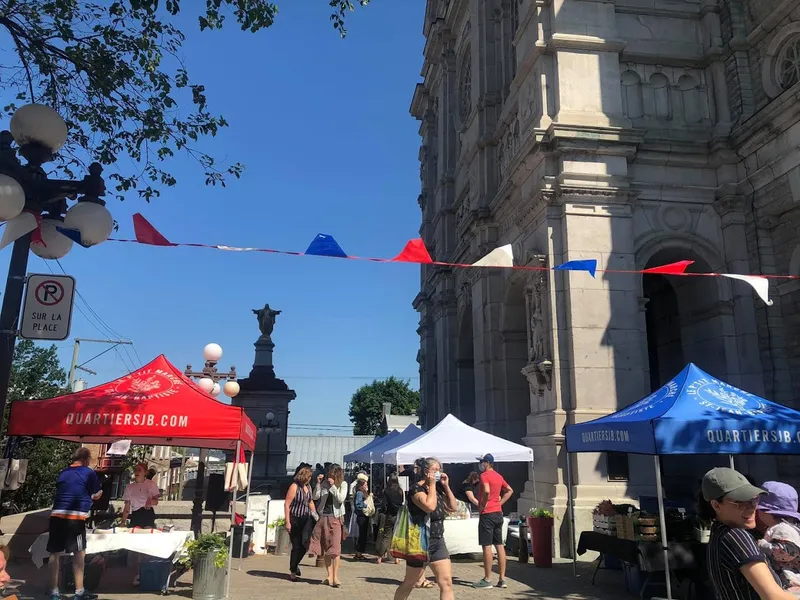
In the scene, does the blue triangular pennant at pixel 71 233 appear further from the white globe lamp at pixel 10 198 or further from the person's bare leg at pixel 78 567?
the person's bare leg at pixel 78 567

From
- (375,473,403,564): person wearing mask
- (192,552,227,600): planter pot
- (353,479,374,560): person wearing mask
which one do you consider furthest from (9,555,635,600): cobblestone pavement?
(353,479,374,560): person wearing mask

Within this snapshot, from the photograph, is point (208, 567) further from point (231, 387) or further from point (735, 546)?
point (231, 387)

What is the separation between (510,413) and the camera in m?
18.3

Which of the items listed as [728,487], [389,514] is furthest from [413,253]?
[728,487]

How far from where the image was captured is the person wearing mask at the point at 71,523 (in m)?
7.63

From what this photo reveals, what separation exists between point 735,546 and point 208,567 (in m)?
7.23

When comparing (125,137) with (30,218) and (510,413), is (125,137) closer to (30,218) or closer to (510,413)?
(30,218)

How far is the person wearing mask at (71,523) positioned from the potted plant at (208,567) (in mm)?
1233

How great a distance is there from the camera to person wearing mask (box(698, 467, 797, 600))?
2885 millimetres

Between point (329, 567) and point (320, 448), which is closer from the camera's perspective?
point (329, 567)

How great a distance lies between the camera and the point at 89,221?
524 centimetres

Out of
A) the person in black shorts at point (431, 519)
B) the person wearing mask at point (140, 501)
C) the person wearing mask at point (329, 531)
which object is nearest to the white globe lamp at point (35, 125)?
the person in black shorts at point (431, 519)

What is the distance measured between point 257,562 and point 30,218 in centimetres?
905

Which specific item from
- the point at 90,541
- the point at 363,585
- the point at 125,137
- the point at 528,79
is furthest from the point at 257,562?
the point at 528,79
